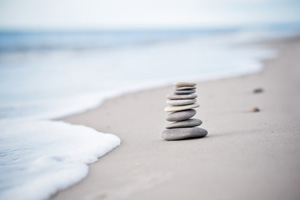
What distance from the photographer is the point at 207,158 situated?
13.3ft

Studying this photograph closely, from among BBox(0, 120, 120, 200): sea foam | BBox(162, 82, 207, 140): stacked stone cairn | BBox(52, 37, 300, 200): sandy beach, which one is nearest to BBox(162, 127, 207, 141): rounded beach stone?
BBox(162, 82, 207, 140): stacked stone cairn

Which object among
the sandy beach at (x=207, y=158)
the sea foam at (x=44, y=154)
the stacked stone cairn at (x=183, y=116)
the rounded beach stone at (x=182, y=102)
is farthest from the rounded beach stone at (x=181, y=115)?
the sea foam at (x=44, y=154)

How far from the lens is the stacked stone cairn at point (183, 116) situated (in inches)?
199

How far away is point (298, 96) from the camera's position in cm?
810

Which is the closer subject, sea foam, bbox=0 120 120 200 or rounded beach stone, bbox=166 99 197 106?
sea foam, bbox=0 120 120 200

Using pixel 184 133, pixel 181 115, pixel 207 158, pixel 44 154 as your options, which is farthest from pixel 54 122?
pixel 207 158

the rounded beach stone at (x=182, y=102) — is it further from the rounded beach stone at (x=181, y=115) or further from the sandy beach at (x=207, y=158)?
the sandy beach at (x=207, y=158)

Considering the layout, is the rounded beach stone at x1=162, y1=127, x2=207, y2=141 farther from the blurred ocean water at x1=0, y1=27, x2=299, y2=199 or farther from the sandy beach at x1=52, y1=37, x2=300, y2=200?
the blurred ocean water at x1=0, y1=27, x2=299, y2=199

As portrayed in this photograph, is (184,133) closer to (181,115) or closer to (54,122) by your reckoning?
(181,115)

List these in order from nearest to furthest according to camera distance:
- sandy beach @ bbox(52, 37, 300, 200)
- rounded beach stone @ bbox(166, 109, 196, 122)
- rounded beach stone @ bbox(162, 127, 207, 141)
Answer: sandy beach @ bbox(52, 37, 300, 200), rounded beach stone @ bbox(162, 127, 207, 141), rounded beach stone @ bbox(166, 109, 196, 122)

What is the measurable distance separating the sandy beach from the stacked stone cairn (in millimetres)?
157

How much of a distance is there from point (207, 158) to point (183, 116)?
1.24m

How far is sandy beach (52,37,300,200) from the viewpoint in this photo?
3.27 m

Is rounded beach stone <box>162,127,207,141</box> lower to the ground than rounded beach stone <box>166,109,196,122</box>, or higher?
lower
